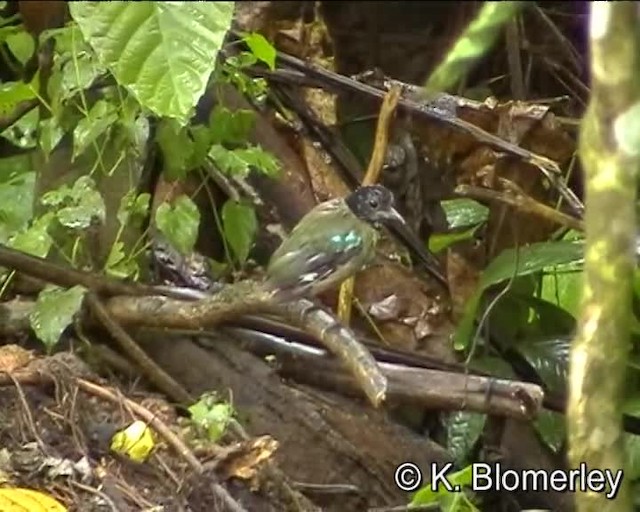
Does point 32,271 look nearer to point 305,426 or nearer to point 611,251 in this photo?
point 305,426

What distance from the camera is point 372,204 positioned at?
64.4 inches

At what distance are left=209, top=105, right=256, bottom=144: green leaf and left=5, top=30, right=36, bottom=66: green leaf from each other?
30 cm

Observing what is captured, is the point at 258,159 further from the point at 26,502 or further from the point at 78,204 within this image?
the point at 26,502

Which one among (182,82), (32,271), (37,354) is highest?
(182,82)

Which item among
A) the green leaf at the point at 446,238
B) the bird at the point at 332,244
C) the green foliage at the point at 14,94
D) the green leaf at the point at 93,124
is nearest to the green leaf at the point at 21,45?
the green foliage at the point at 14,94

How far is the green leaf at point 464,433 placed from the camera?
1.79m

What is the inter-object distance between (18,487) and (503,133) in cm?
82

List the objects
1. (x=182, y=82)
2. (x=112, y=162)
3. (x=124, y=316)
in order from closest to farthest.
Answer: (x=182, y=82), (x=124, y=316), (x=112, y=162)

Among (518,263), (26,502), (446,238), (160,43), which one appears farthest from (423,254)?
(160,43)

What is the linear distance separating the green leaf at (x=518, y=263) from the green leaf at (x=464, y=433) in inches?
4.2

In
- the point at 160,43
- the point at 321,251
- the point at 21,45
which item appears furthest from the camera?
the point at 21,45

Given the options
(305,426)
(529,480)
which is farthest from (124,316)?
(529,480)

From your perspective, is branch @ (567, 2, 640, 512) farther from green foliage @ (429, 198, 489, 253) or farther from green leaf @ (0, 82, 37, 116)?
green leaf @ (0, 82, 37, 116)

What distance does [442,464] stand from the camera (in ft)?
5.86
